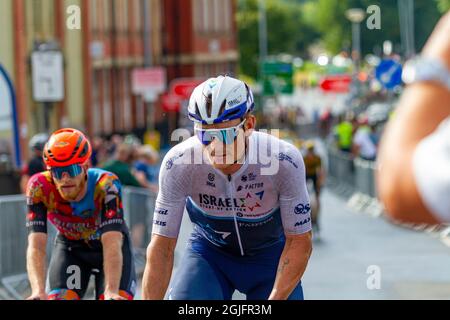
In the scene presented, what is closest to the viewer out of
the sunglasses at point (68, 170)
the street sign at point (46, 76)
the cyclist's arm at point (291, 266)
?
the cyclist's arm at point (291, 266)

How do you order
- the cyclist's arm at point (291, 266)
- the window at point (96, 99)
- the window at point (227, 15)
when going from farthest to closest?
1. the window at point (227, 15)
2. the window at point (96, 99)
3. the cyclist's arm at point (291, 266)

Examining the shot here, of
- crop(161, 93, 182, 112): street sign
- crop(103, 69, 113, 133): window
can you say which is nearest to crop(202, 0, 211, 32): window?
crop(161, 93, 182, 112): street sign

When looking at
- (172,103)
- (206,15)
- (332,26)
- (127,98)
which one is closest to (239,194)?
(172,103)

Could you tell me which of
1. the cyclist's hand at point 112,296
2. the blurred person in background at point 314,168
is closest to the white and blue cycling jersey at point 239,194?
the cyclist's hand at point 112,296

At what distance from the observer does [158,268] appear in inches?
219

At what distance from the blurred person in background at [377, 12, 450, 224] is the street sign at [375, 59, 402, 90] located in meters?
24.6

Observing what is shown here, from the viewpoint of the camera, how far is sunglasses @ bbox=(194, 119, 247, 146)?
198 inches

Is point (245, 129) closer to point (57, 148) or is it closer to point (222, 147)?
point (222, 147)

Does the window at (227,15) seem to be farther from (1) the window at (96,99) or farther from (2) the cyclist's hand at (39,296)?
(2) the cyclist's hand at (39,296)

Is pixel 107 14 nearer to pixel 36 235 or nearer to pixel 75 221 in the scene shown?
pixel 75 221

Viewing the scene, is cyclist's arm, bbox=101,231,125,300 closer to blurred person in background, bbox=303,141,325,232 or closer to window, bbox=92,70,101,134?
blurred person in background, bbox=303,141,325,232

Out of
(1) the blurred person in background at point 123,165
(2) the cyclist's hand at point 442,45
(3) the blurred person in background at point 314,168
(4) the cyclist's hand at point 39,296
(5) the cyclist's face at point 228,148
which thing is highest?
(2) the cyclist's hand at point 442,45

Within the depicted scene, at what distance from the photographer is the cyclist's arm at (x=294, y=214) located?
18.0ft

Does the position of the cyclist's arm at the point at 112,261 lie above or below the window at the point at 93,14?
below
